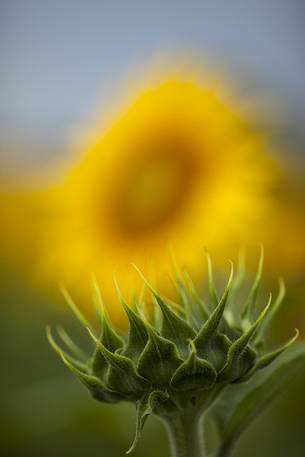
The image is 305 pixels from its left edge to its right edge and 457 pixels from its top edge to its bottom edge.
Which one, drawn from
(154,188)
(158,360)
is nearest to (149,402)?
(158,360)

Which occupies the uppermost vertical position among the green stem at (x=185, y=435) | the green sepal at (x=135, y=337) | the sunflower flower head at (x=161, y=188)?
the sunflower flower head at (x=161, y=188)

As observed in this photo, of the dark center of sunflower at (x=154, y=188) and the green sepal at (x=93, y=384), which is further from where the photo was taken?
the dark center of sunflower at (x=154, y=188)

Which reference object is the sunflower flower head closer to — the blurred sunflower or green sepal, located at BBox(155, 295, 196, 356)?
the blurred sunflower

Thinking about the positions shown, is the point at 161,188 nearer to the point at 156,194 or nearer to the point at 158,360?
the point at 156,194

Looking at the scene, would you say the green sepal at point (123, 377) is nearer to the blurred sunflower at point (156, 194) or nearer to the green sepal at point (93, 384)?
the green sepal at point (93, 384)

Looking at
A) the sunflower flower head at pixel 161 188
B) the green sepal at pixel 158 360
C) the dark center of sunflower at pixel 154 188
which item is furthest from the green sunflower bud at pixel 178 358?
the dark center of sunflower at pixel 154 188

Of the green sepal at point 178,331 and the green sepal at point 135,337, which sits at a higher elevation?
the green sepal at point 135,337
